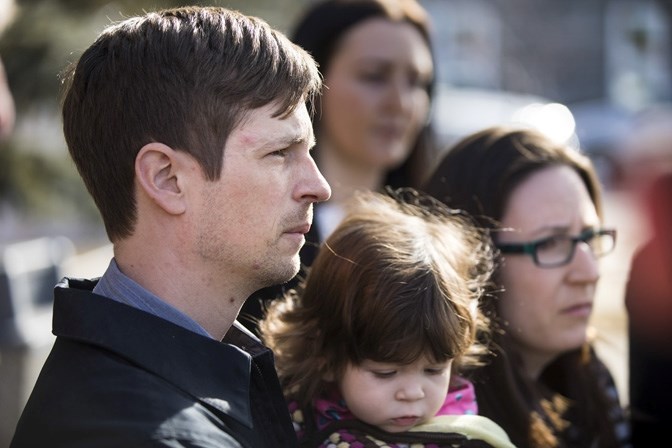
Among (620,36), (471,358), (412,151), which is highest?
(620,36)

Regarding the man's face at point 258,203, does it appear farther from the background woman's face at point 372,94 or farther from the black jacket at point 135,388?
the background woman's face at point 372,94

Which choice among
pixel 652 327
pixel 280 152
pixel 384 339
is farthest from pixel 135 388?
pixel 652 327

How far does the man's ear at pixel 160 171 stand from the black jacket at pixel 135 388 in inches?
9.0

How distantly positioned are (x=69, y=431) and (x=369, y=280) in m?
0.85

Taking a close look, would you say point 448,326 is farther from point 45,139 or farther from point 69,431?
point 45,139

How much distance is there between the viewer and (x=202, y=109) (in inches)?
78.7

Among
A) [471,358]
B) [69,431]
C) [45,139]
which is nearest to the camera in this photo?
[69,431]

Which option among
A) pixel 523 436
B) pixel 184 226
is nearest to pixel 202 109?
pixel 184 226

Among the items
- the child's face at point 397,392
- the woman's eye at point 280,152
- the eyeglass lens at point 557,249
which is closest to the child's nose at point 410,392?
the child's face at point 397,392

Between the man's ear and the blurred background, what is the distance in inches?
31.8

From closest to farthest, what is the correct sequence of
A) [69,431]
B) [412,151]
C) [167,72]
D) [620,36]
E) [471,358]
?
[69,431], [167,72], [471,358], [412,151], [620,36]

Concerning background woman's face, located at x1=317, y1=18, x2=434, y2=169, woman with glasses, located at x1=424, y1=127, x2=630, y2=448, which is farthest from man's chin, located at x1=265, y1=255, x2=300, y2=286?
background woman's face, located at x1=317, y1=18, x2=434, y2=169

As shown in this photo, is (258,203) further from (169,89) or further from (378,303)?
(378,303)

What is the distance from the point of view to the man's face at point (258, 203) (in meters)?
2.01
